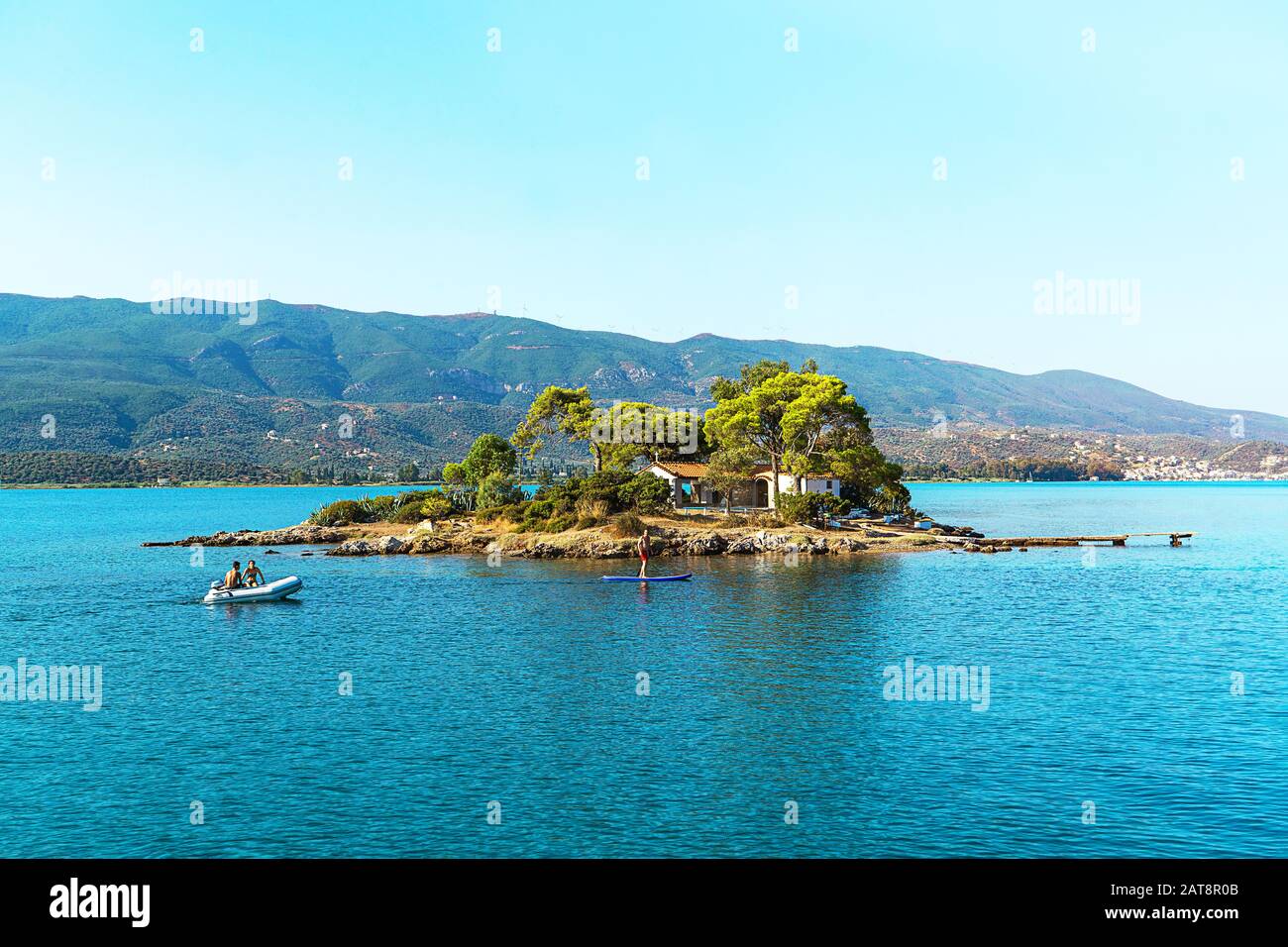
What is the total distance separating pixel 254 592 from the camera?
181 feet

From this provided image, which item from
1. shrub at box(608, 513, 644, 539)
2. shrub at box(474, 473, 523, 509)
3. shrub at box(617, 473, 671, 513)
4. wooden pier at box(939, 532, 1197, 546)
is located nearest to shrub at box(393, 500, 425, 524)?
shrub at box(474, 473, 523, 509)

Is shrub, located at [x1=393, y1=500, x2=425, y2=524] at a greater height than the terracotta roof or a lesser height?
lesser

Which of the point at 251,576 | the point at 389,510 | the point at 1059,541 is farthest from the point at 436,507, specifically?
the point at 1059,541

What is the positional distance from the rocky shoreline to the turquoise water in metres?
17.7

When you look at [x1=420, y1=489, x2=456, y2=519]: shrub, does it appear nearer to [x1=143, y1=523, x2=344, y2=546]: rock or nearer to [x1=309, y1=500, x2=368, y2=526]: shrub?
[x1=309, y1=500, x2=368, y2=526]: shrub

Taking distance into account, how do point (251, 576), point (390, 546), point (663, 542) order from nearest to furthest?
point (251, 576) < point (663, 542) < point (390, 546)

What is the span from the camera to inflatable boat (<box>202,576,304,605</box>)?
54.7 meters

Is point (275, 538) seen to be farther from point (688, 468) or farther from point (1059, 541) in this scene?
point (1059, 541)

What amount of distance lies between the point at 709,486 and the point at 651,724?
71.2 m

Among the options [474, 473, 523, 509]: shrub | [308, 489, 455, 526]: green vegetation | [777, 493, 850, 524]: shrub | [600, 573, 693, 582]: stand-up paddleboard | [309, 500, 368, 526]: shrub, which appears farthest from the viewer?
[309, 500, 368, 526]: shrub

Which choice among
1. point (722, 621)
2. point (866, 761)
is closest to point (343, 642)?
point (722, 621)

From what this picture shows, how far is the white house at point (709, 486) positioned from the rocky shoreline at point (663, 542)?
7.95 metres

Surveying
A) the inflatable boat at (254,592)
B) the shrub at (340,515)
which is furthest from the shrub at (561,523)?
the inflatable boat at (254,592)

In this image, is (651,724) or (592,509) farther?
(592,509)
